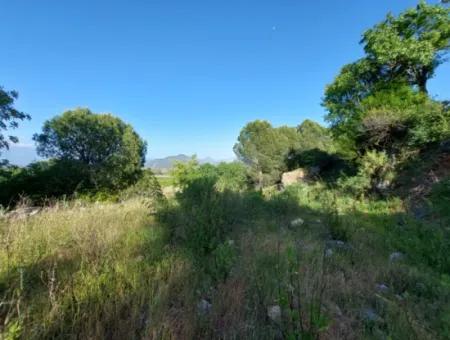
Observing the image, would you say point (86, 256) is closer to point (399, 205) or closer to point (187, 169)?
point (399, 205)

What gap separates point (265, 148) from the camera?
63.9 ft

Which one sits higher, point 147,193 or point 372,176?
point 372,176

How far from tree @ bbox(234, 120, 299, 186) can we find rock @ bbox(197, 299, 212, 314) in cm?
1632

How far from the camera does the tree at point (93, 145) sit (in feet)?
60.4

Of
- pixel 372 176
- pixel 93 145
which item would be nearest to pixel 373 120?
pixel 372 176

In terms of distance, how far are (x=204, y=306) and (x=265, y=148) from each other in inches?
724

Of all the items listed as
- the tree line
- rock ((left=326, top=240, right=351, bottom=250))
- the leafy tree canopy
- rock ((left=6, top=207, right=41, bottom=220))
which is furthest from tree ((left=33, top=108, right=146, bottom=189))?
rock ((left=326, top=240, right=351, bottom=250))

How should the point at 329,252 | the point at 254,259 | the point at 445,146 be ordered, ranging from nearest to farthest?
1. the point at 254,259
2. the point at 329,252
3. the point at 445,146

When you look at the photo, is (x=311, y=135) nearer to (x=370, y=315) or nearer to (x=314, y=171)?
(x=314, y=171)

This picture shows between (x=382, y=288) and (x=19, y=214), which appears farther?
(x=19, y=214)

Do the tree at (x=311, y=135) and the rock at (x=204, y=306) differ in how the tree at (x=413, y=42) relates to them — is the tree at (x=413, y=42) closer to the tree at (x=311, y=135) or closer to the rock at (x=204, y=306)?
the tree at (x=311, y=135)

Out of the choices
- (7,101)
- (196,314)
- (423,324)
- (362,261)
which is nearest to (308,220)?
(362,261)

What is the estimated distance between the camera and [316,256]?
2.54 m

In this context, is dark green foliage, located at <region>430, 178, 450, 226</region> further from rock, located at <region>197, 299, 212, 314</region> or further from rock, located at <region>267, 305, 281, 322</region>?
rock, located at <region>197, 299, 212, 314</region>
